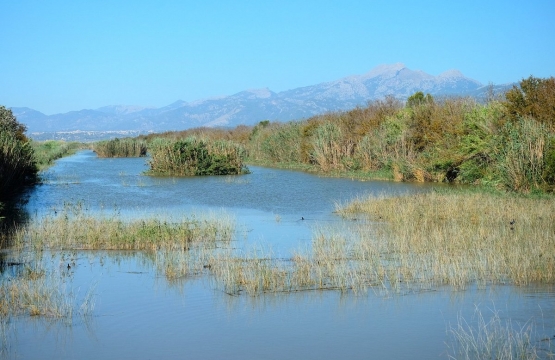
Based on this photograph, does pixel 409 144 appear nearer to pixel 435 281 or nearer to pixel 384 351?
pixel 435 281

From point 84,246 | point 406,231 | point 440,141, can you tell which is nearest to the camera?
point 84,246

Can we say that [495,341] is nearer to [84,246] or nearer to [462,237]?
[462,237]

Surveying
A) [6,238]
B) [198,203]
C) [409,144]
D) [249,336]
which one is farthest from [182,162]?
[249,336]

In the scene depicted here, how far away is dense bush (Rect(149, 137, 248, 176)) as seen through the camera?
132ft

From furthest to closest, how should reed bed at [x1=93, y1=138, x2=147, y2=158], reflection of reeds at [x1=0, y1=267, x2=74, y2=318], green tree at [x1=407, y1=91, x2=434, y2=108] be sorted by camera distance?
1. reed bed at [x1=93, y1=138, x2=147, y2=158]
2. green tree at [x1=407, y1=91, x2=434, y2=108]
3. reflection of reeds at [x1=0, y1=267, x2=74, y2=318]

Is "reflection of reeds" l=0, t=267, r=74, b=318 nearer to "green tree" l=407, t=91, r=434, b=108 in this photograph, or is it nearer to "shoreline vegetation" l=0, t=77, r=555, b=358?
"shoreline vegetation" l=0, t=77, r=555, b=358

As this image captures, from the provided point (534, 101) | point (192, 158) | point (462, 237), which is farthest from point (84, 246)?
point (192, 158)

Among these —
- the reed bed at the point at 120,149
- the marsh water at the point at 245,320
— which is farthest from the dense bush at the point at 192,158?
the reed bed at the point at 120,149

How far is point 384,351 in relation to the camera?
850 cm

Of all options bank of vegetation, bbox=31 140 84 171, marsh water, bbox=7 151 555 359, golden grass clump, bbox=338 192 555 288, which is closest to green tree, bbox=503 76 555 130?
golden grass clump, bbox=338 192 555 288

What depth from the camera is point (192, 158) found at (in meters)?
41.1

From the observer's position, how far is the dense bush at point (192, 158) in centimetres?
4031

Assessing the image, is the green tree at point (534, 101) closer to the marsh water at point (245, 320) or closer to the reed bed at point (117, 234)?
the reed bed at point (117, 234)

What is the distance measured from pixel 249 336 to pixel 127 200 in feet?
58.0
